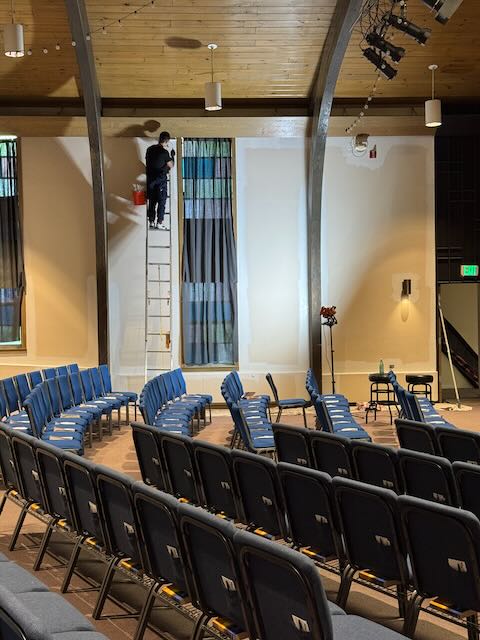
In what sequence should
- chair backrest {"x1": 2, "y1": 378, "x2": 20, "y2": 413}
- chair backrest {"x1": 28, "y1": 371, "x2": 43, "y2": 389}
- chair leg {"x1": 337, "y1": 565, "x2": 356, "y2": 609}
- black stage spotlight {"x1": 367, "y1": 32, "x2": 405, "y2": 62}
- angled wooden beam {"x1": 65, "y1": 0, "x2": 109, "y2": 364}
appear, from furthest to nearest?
angled wooden beam {"x1": 65, "y1": 0, "x2": 109, "y2": 364} → chair backrest {"x1": 28, "y1": 371, "x2": 43, "y2": 389} → chair backrest {"x1": 2, "y1": 378, "x2": 20, "y2": 413} → black stage spotlight {"x1": 367, "y1": 32, "x2": 405, "y2": 62} → chair leg {"x1": 337, "y1": 565, "x2": 356, "y2": 609}

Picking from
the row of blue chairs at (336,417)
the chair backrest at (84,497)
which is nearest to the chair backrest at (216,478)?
the chair backrest at (84,497)

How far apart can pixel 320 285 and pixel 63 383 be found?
5.24 meters

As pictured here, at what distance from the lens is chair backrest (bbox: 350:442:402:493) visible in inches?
190

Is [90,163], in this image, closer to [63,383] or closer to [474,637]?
[63,383]

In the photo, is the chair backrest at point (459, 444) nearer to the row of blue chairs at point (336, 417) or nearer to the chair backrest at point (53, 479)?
the row of blue chairs at point (336, 417)

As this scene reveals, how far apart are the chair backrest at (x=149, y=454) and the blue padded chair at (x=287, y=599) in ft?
8.68

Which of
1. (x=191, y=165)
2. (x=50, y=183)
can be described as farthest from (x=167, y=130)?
(x=50, y=183)

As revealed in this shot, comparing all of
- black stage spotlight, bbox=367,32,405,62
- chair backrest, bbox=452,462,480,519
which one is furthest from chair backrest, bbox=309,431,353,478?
black stage spotlight, bbox=367,32,405,62

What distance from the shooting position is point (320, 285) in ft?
44.2

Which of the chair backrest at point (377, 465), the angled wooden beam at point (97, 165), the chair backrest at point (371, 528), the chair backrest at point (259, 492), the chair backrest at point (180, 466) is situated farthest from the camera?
the angled wooden beam at point (97, 165)

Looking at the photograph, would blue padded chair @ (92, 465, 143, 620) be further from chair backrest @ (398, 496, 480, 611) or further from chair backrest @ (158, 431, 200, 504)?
chair backrest @ (398, 496, 480, 611)

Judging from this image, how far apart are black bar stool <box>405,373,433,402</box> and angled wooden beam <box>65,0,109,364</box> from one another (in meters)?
5.01

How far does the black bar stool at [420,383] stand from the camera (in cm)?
1263

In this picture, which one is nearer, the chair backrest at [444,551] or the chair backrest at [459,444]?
the chair backrest at [444,551]
